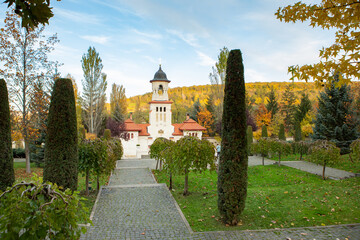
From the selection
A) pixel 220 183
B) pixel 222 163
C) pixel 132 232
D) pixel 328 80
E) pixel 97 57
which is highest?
pixel 97 57

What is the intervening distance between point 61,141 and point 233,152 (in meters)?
5.92

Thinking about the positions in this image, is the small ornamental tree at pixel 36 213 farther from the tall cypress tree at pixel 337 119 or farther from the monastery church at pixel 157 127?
the monastery church at pixel 157 127

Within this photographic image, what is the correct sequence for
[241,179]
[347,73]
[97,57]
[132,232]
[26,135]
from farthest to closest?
[97,57]
[26,135]
[241,179]
[132,232]
[347,73]

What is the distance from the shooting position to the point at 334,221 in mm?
6938

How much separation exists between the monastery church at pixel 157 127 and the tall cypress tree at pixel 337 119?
14.8m

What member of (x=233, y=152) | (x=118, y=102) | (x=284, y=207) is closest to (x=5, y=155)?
(x=233, y=152)

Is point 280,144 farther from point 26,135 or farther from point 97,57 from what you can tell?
point 97,57

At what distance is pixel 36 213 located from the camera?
292cm

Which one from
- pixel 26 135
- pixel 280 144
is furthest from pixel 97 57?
pixel 280 144

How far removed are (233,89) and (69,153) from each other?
6.11m

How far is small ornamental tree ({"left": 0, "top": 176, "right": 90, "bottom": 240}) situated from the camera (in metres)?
2.85

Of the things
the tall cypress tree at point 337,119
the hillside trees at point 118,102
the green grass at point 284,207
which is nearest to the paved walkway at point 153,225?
the green grass at point 284,207

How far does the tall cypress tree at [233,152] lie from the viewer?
273 inches

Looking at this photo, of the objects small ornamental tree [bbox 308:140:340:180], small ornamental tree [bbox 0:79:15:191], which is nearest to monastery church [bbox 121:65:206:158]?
small ornamental tree [bbox 308:140:340:180]
